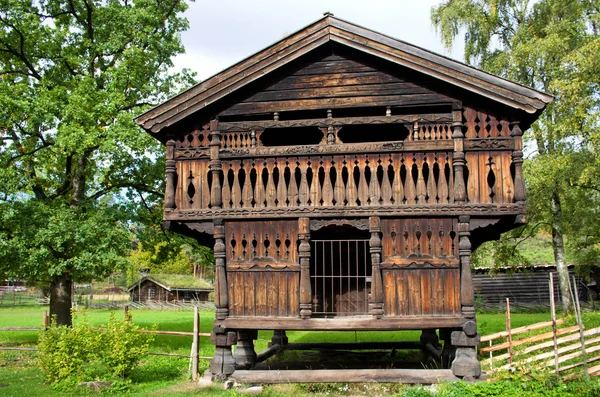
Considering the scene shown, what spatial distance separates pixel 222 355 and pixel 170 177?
4.41 m

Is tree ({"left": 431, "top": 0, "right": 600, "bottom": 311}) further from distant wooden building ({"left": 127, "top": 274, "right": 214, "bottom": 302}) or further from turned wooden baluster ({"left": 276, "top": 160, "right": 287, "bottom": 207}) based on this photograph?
distant wooden building ({"left": 127, "top": 274, "right": 214, "bottom": 302})

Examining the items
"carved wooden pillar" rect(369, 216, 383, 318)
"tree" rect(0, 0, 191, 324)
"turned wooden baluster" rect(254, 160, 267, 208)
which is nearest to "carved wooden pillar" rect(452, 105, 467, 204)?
"carved wooden pillar" rect(369, 216, 383, 318)

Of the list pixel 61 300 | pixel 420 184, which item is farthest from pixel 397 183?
pixel 61 300

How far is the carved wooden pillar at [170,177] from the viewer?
45.3 ft

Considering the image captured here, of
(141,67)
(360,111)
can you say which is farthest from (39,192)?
(360,111)

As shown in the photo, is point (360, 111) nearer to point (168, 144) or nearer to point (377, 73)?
point (377, 73)

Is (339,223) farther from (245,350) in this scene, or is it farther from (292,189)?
(245,350)

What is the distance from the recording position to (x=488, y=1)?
2930 centimetres

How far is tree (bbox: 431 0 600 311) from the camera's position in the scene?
76.9 feet

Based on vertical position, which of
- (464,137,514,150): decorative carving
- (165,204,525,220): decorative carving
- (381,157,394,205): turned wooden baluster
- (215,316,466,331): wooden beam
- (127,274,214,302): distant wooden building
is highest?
(464,137,514,150): decorative carving

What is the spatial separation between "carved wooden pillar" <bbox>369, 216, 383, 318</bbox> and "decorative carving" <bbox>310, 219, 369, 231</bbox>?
19 centimetres

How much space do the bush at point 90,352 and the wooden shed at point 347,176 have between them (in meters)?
2.55

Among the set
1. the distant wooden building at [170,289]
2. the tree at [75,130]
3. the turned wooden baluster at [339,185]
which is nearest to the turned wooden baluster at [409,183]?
the turned wooden baluster at [339,185]

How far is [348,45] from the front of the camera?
13.3 meters
